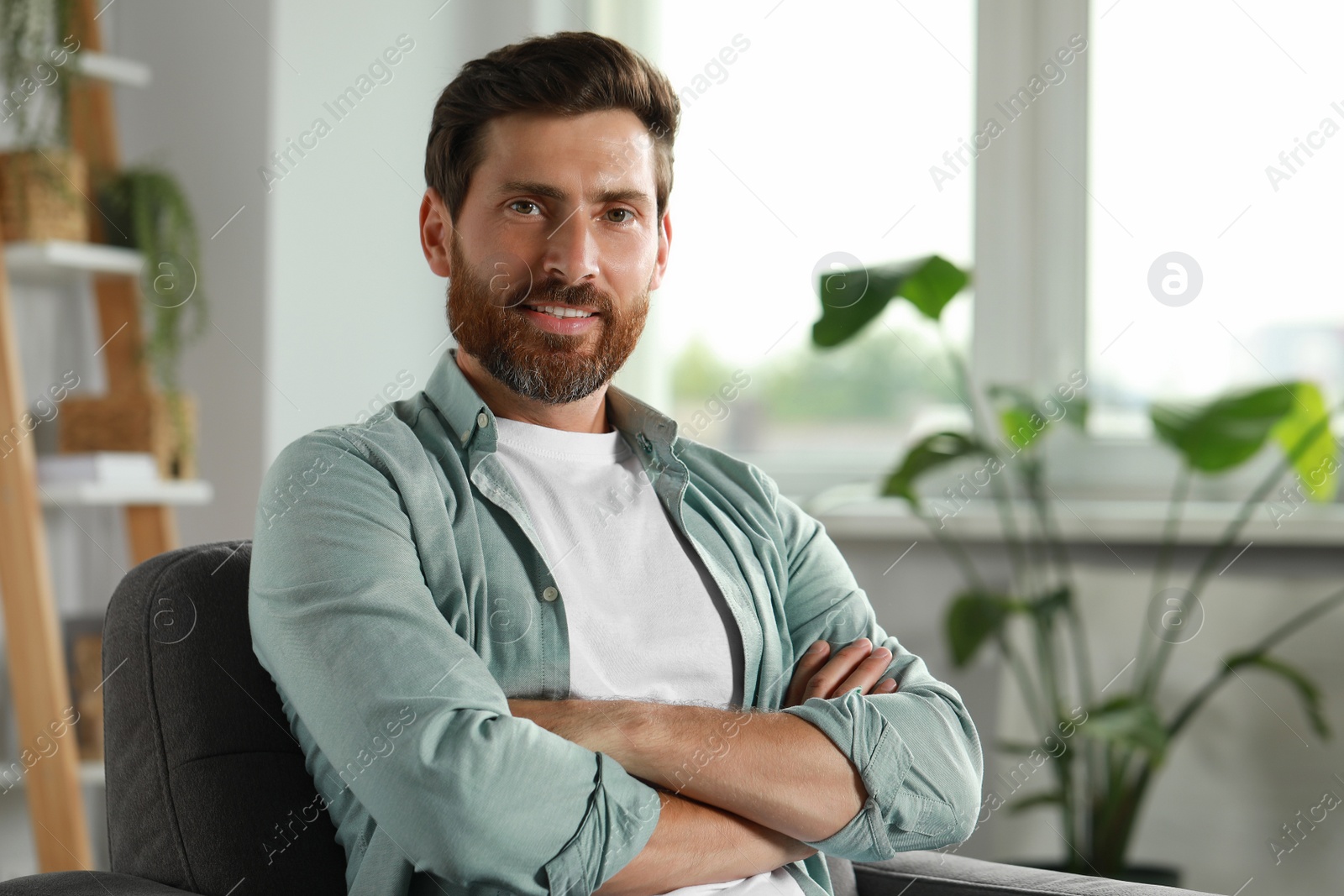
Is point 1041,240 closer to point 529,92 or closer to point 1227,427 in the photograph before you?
point 1227,427

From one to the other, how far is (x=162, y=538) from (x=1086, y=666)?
1.77 m

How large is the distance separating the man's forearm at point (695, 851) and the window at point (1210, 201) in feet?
→ 5.48

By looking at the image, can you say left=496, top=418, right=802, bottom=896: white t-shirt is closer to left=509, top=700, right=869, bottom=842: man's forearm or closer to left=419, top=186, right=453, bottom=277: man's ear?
left=509, top=700, right=869, bottom=842: man's forearm

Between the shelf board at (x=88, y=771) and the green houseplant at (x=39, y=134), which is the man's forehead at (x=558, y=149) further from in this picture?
the shelf board at (x=88, y=771)

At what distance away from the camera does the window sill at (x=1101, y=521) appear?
2.19m

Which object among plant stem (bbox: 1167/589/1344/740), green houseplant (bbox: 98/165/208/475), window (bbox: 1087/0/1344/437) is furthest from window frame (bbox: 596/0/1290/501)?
green houseplant (bbox: 98/165/208/475)

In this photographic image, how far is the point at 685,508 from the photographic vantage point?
1260mm

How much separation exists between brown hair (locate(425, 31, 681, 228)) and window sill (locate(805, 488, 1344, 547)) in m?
1.15

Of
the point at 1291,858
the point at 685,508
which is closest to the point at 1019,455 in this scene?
the point at 1291,858

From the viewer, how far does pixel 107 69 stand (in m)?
2.33

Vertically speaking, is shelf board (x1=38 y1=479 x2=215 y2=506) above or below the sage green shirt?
below

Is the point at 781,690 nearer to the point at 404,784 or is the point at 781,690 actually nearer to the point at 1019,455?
the point at 404,784

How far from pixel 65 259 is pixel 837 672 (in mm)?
1740

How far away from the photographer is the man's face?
1210 mm
